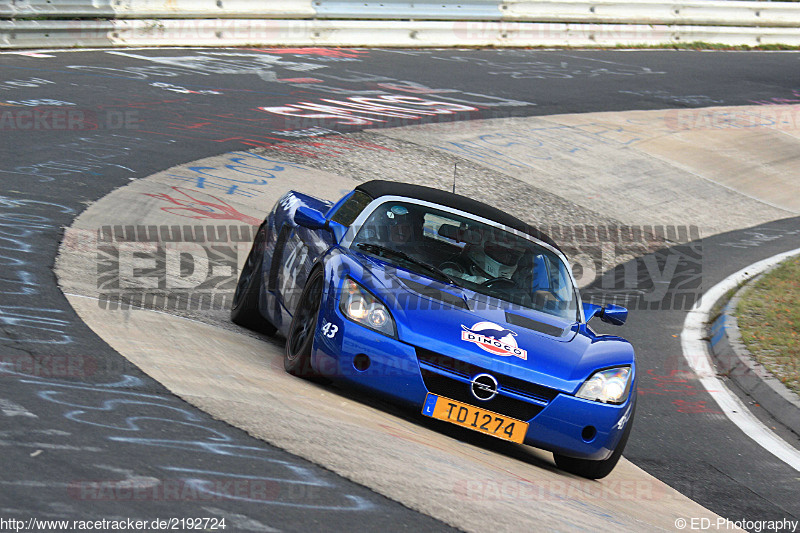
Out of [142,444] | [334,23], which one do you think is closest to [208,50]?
[334,23]

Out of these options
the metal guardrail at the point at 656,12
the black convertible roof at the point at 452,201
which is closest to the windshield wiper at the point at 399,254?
the black convertible roof at the point at 452,201

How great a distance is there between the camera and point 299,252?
7.13 metres

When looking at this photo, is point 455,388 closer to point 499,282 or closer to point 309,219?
point 499,282

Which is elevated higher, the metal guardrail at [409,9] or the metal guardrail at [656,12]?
the metal guardrail at [656,12]

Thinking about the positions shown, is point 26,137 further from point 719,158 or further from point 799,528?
point 719,158

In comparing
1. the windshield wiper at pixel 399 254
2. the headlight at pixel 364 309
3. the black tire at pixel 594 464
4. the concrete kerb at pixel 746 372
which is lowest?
the concrete kerb at pixel 746 372

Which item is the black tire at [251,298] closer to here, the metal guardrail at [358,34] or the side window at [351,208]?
the side window at [351,208]

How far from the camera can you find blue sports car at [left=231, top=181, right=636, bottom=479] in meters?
5.42

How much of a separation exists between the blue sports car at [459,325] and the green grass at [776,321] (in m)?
2.64

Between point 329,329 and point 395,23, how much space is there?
59.0 ft

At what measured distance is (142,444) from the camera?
4.25 m

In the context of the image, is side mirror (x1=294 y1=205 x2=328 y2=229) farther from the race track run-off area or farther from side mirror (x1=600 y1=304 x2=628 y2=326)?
side mirror (x1=600 y1=304 x2=628 y2=326)

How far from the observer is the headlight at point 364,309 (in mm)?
5566

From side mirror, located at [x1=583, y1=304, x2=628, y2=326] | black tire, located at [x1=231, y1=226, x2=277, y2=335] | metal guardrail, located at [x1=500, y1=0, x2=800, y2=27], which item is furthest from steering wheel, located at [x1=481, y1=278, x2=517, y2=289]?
metal guardrail, located at [x1=500, y1=0, x2=800, y2=27]
